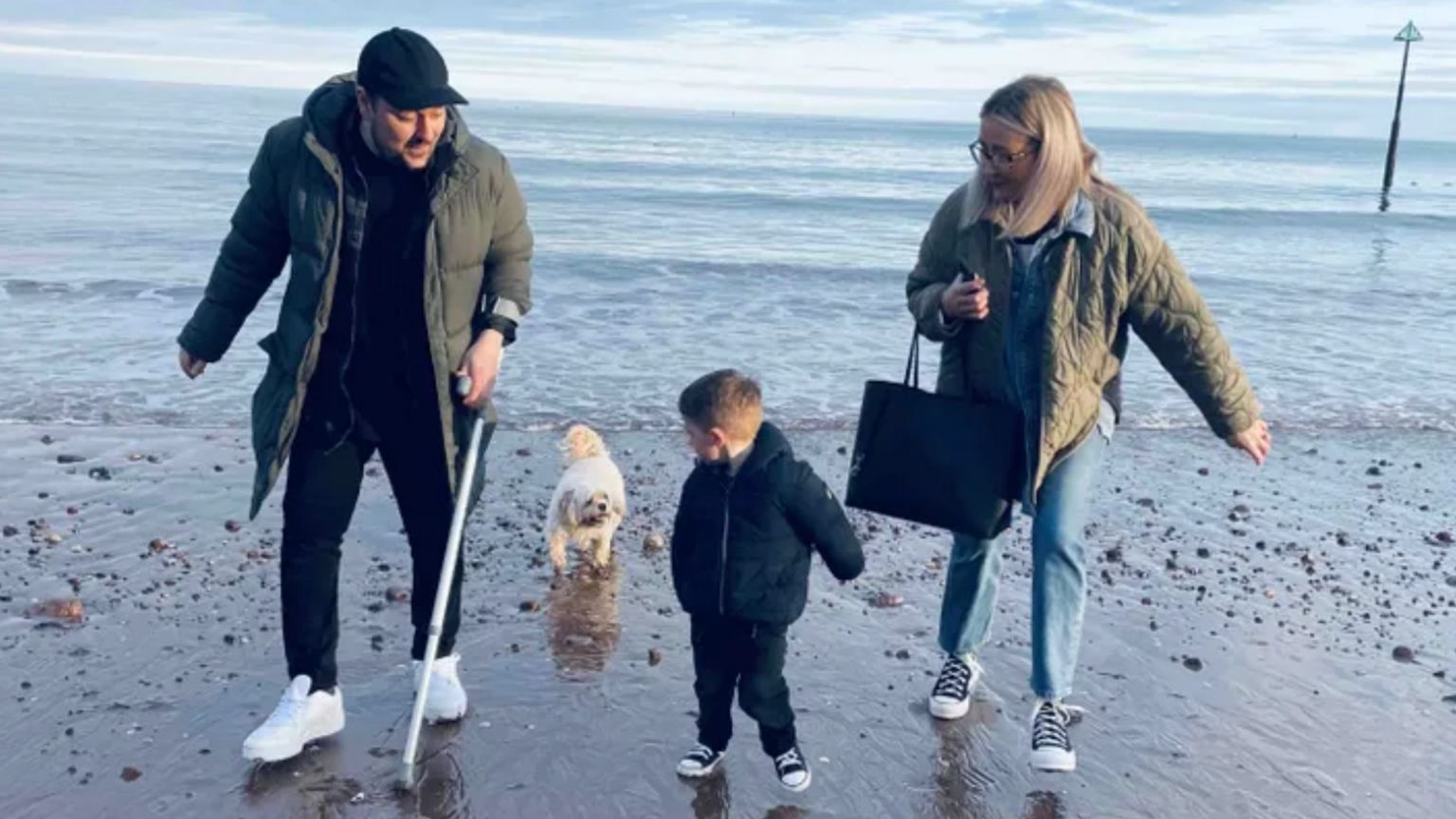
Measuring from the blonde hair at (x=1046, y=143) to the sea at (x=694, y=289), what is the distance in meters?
6.07

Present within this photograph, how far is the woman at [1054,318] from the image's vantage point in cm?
426

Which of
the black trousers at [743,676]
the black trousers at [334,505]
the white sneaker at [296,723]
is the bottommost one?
the white sneaker at [296,723]

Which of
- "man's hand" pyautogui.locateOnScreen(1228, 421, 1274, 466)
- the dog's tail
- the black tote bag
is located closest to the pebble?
the dog's tail

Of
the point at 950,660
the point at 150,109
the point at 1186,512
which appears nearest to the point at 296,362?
the point at 950,660

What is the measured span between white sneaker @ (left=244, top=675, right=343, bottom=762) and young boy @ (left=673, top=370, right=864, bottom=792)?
50.3 inches

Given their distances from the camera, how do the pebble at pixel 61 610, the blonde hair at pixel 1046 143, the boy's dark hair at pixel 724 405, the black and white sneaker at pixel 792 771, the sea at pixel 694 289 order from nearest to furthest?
the boy's dark hair at pixel 724 405
the blonde hair at pixel 1046 143
the black and white sneaker at pixel 792 771
the pebble at pixel 61 610
the sea at pixel 694 289

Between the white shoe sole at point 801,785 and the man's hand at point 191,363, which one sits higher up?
the man's hand at point 191,363

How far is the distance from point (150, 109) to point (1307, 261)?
2548 inches

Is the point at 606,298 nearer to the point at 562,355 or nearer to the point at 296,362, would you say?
the point at 562,355

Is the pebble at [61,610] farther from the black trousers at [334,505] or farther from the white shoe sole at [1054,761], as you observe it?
the white shoe sole at [1054,761]

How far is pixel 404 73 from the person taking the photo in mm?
3945

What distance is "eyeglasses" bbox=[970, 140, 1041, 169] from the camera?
425 cm

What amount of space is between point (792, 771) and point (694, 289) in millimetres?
14137

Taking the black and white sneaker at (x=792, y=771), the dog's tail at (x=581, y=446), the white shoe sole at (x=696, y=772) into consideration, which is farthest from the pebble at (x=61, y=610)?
the black and white sneaker at (x=792, y=771)
